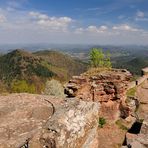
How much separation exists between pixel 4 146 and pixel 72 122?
1.95 meters

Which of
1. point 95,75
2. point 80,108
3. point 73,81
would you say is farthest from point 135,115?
point 80,108

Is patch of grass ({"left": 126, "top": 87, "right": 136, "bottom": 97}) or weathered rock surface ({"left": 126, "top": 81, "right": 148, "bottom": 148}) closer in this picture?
weathered rock surface ({"left": 126, "top": 81, "right": 148, "bottom": 148})

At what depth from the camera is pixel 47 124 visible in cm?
654

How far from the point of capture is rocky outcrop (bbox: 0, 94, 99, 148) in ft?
20.3

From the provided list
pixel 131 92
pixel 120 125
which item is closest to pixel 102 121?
pixel 120 125

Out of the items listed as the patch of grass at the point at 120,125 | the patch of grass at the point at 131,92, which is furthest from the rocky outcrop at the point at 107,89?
the patch of grass at the point at 131,92

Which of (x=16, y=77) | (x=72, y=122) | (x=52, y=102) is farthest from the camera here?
(x=16, y=77)

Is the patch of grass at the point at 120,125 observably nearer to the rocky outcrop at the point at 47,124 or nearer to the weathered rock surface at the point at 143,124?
the weathered rock surface at the point at 143,124

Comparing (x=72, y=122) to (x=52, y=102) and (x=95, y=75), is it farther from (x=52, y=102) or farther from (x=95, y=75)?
(x=95, y=75)

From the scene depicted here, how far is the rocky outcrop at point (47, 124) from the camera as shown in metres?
6.20

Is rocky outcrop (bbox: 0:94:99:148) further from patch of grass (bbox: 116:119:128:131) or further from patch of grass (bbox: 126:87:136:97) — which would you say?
patch of grass (bbox: 126:87:136:97)

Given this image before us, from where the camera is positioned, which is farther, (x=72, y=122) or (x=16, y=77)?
(x=16, y=77)

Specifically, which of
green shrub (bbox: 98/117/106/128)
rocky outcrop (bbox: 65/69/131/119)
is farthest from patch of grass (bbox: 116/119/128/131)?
green shrub (bbox: 98/117/106/128)

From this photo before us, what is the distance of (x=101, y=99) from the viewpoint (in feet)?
92.3
